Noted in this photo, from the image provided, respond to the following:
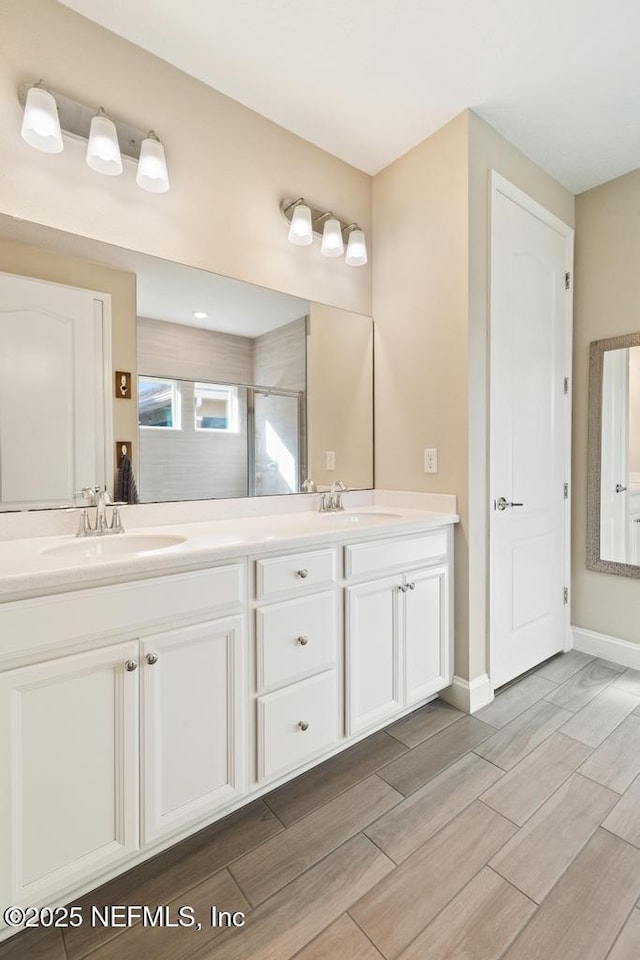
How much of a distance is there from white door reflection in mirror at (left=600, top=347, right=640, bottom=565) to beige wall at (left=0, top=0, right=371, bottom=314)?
1.53 m

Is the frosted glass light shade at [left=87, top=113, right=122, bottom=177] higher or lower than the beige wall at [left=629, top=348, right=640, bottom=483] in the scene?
higher

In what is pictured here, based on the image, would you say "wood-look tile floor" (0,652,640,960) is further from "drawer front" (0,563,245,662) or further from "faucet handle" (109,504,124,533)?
"faucet handle" (109,504,124,533)

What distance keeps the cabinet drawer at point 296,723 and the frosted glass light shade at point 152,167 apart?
184cm

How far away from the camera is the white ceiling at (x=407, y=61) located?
60.6 inches

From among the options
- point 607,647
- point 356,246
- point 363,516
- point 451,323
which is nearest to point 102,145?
point 356,246

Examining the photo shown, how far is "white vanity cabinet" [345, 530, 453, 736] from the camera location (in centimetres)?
167

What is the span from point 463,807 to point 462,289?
2.01 metres

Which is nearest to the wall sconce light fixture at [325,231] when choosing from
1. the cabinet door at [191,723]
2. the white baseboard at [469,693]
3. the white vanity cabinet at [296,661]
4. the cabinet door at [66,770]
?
the white vanity cabinet at [296,661]

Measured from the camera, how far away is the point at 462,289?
1989 mm

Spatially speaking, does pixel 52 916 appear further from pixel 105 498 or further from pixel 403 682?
pixel 403 682

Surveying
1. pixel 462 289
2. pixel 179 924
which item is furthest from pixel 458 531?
pixel 179 924

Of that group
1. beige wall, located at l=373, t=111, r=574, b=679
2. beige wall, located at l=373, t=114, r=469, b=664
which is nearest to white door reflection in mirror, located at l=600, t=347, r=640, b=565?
beige wall, located at l=373, t=111, r=574, b=679

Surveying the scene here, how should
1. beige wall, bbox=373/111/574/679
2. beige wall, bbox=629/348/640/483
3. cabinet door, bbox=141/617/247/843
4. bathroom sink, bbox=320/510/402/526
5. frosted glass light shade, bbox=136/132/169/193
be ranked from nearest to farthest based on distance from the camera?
cabinet door, bbox=141/617/247/843 < frosted glass light shade, bbox=136/132/169/193 < beige wall, bbox=373/111/574/679 < bathroom sink, bbox=320/510/402/526 < beige wall, bbox=629/348/640/483

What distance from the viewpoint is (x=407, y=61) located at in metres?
1.74
